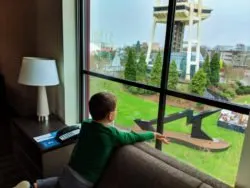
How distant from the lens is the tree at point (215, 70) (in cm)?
130

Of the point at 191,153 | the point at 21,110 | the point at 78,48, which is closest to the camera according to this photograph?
the point at 191,153

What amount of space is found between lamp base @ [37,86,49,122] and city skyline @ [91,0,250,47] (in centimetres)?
72

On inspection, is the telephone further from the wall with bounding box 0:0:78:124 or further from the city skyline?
the city skyline

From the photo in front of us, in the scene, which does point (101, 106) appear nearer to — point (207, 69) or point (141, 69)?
point (141, 69)

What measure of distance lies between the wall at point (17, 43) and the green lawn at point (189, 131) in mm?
1242

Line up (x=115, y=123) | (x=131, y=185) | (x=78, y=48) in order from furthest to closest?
(x=78, y=48) < (x=115, y=123) < (x=131, y=185)

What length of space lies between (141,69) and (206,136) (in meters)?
0.66

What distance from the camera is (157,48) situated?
159 centimetres

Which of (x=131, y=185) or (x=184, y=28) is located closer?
(x=131, y=185)

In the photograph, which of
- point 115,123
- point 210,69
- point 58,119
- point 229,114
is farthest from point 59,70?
point 229,114

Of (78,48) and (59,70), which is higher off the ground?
(78,48)

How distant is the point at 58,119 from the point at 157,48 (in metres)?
1.28

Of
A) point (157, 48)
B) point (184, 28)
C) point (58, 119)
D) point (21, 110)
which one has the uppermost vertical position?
point (184, 28)

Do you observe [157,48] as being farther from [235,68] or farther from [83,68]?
[83,68]
